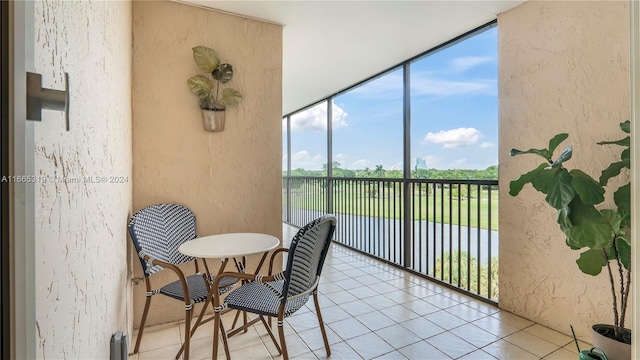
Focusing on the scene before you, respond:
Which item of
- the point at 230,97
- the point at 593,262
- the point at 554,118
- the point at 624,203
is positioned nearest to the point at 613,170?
the point at 624,203

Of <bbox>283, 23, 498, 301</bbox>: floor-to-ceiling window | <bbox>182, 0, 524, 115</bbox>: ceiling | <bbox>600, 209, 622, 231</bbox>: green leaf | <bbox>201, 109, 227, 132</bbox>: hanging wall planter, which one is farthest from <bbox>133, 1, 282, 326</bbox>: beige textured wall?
<bbox>600, 209, 622, 231</bbox>: green leaf

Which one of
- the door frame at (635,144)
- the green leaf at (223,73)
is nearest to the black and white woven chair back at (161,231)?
the green leaf at (223,73)

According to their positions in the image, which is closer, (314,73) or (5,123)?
(5,123)

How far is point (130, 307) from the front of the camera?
202cm

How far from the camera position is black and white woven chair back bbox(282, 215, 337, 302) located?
1.49 meters

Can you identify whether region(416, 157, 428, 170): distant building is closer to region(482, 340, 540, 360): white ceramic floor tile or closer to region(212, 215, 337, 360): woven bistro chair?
region(482, 340, 540, 360): white ceramic floor tile

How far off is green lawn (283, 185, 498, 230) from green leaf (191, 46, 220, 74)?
2460 millimetres

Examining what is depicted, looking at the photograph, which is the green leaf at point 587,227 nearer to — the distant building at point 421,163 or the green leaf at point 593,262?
the green leaf at point 593,262

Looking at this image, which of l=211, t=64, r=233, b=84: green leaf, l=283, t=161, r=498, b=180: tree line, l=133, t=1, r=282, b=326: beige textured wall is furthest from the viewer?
l=283, t=161, r=498, b=180: tree line

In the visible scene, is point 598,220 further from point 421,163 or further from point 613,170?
point 421,163

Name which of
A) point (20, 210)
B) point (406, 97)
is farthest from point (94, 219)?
point (406, 97)

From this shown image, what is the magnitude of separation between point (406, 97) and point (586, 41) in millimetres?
1660

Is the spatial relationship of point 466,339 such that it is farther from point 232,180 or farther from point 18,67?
point 18,67

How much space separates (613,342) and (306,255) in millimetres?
1678
